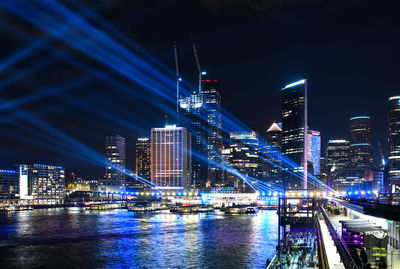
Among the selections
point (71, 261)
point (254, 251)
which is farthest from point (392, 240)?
point (71, 261)

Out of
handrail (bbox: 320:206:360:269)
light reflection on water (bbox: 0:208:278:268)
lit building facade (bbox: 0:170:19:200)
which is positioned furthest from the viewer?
lit building facade (bbox: 0:170:19:200)

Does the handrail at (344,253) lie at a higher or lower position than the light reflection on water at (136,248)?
higher

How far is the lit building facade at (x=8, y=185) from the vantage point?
187625 mm

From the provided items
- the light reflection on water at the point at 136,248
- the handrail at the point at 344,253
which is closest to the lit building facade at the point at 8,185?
the light reflection on water at the point at 136,248

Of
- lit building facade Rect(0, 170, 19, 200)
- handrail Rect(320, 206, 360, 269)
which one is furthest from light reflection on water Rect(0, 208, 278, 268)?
lit building facade Rect(0, 170, 19, 200)

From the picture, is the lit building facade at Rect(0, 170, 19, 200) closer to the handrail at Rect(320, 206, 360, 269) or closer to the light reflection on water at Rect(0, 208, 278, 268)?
the light reflection on water at Rect(0, 208, 278, 268)

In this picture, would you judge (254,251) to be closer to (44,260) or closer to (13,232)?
(44,260)

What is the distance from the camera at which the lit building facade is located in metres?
188

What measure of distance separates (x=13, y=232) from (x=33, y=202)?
139 metres

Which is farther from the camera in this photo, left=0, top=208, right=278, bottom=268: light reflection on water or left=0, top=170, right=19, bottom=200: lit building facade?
left=0, top=170, right=19, bottom=200: lit building facade

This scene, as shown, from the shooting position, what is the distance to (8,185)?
19212 cm

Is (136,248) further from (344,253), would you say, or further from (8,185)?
(8,185)

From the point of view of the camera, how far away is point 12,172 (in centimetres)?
19750

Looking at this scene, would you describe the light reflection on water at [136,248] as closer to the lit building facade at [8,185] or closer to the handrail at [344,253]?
the handrail at [344,253]
